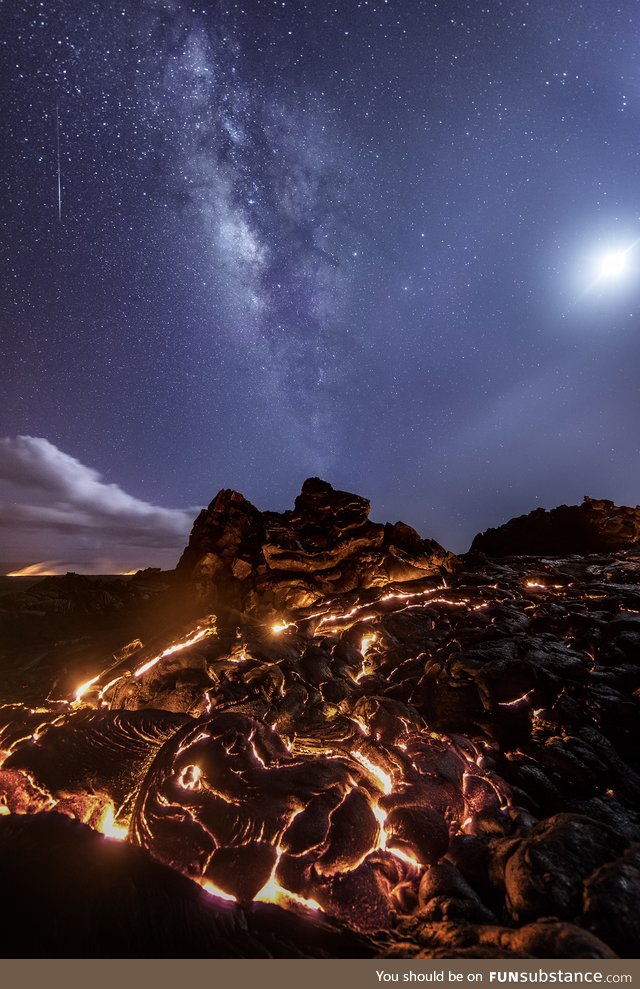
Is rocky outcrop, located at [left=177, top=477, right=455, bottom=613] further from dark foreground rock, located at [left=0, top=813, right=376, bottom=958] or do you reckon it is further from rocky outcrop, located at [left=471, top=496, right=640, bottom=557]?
rocky outcrop, located at [left=471, top=496, right=640, bottom=557]

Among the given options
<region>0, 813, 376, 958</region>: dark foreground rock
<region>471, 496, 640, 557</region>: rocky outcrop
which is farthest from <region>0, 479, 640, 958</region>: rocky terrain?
<region>471, 496, 640, 557</region>: rocky outcrop

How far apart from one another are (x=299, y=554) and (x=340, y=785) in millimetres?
15531

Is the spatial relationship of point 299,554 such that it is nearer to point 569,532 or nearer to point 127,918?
point 127,918

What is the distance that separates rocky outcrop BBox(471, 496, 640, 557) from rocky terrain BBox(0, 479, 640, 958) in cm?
→ 2064

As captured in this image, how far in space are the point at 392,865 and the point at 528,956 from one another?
281 centimetres

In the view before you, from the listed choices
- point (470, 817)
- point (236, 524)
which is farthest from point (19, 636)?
point (470, 817)

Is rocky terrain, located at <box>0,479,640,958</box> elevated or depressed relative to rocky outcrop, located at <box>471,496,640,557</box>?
depressed

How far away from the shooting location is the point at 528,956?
360 cm

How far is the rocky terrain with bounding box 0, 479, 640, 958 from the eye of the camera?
4.61 meters

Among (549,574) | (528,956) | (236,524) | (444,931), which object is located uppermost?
(236,524)

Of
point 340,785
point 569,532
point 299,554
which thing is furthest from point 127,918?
point 569,532

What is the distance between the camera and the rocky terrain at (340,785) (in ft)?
15.1

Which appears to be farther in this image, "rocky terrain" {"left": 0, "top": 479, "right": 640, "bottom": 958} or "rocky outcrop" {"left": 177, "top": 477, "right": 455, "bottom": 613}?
"rocky outcrop" {"left": 177, "top": 477, "right": 455, "bottom": 613}
